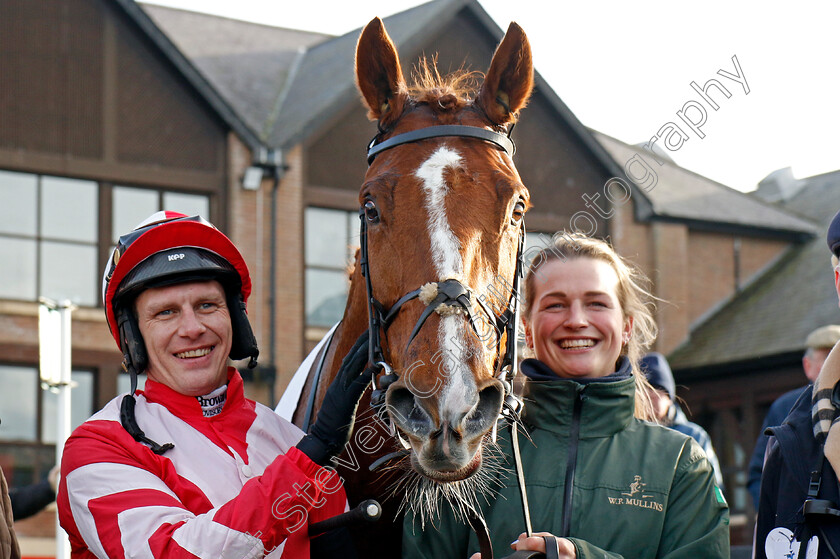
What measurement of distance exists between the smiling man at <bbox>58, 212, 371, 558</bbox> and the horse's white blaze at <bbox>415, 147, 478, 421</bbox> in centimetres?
49

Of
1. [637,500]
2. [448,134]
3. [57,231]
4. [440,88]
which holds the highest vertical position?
[57,231]

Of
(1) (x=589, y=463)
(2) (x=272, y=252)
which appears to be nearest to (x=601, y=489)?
(1) (x=589, y=463)

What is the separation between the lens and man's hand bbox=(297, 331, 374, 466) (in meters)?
2.89

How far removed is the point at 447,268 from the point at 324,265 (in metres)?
14.7

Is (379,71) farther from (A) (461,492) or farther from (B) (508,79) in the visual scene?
(A) (461,492)

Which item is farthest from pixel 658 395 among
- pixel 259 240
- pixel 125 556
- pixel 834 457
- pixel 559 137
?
pixel 559 137

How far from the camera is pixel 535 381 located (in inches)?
125

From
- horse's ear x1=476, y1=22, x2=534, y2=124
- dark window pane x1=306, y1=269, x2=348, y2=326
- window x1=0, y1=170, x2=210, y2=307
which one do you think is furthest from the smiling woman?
dark window pane x1=306, y1=269, x2=348, y2=326

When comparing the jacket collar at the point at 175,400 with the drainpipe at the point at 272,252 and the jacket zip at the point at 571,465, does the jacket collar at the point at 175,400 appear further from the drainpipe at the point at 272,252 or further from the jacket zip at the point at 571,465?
the drainpipe at the point at 272,252

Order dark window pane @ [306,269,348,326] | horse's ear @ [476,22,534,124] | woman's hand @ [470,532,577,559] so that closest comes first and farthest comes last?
woman's hand @ [470,532,577,559] < horse's ear @ [476,22,534,124] < dark window pane @ [306,269,348,326]

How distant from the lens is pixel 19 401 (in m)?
15.5

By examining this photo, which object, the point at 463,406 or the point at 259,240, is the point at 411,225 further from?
the point at 259,240

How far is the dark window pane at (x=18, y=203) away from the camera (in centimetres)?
1568

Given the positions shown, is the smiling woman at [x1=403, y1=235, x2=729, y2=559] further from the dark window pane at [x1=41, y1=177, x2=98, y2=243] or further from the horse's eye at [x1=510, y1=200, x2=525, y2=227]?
the dark window pane at [x1=41, y1=177, x2=98, y2=243]
